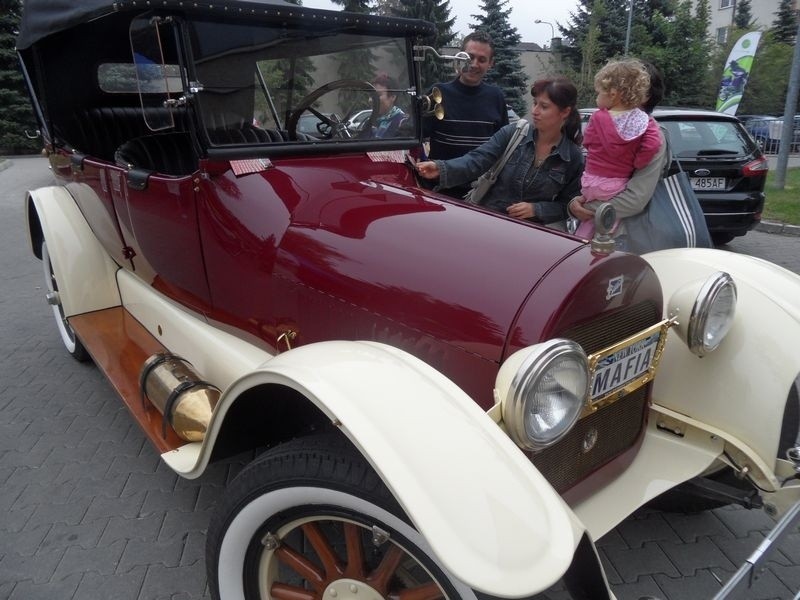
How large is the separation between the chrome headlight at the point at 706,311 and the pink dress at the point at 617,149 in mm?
911

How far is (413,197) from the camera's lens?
7.42 feet

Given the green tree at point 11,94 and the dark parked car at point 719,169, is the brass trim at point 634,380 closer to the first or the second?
the dark parked car at point 719,169

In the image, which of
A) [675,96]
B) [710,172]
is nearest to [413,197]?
[710,172]

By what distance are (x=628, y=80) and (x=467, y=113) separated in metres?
1.11

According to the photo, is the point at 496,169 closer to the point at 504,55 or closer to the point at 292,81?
the point at 292,81

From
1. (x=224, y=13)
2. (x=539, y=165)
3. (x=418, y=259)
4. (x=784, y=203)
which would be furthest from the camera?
(x=784, y=203)

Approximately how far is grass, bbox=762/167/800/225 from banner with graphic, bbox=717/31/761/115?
2104 millimetres

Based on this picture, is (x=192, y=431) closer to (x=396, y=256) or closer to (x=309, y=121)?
(x=396, y=256)

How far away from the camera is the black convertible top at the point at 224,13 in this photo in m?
2.04

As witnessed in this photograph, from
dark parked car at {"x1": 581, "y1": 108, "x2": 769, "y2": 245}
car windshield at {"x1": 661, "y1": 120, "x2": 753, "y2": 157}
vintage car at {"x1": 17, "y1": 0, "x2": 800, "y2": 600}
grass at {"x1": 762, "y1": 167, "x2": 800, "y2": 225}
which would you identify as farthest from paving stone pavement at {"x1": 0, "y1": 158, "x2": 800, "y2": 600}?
grass at {"x1": 762, "y1": 167, "x2": 800, "y2": 225}

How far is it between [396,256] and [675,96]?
90.7ft

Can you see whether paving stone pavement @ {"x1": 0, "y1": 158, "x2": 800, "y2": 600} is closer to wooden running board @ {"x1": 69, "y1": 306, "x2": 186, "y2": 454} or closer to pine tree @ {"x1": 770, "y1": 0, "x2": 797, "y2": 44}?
wooden running board @ {"x1": 69, "y1": 306, "x2": 186, "y2": 454}

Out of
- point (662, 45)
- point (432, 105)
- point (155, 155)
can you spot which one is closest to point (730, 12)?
point (662, 45)

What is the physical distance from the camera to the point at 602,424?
6.29 feet
